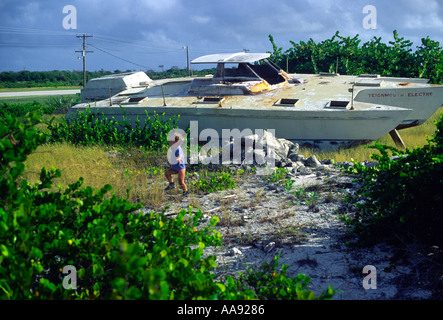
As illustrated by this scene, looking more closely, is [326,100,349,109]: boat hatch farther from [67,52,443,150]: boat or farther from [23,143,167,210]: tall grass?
[23,143,167,210]: tall grass

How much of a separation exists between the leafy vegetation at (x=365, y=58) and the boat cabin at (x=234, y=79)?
3429 mm

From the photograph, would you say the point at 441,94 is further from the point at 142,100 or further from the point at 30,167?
the point at 30,167

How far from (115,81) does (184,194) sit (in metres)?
7.88

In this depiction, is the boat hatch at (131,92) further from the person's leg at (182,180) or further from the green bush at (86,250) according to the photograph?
the green bush at (86,250)

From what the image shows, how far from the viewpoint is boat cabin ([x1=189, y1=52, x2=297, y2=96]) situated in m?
10.5

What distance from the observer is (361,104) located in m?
9.09

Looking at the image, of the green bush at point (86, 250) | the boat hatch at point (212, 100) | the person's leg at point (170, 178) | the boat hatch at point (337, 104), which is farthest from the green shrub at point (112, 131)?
the green bush at point (86, 250)

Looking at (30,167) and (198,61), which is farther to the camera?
(198,61)

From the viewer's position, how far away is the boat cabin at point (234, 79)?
10516 mm

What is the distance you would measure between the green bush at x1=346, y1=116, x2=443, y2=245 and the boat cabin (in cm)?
631

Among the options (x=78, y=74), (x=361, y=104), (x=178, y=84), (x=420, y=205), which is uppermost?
(x=78, y=74)

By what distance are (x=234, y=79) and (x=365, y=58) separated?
8.22 m
